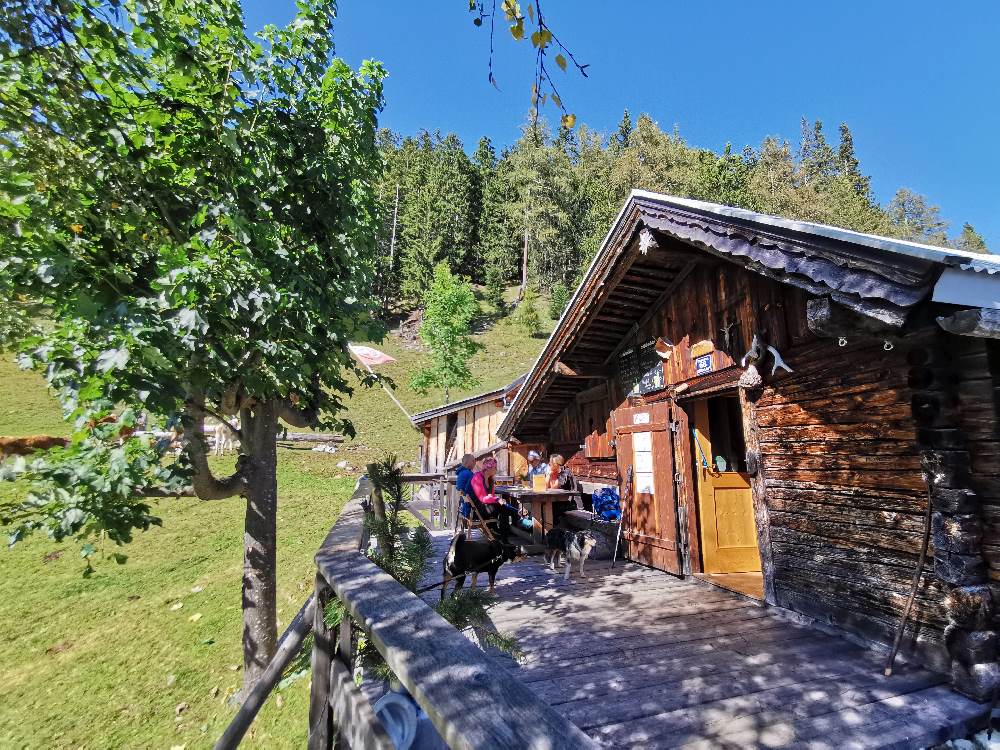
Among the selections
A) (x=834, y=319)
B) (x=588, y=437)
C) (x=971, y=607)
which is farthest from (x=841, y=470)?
(x=588, y=437)

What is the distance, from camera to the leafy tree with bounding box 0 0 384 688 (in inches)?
139

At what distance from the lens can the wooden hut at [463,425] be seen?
18625mm

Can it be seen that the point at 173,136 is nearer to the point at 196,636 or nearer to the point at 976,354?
the point at 976,354

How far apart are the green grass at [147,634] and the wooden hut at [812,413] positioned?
6211mm

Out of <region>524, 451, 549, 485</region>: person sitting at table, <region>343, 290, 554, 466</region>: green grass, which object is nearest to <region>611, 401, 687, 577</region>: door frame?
<region>524, 451, 549, 485</region>: person sitting at table

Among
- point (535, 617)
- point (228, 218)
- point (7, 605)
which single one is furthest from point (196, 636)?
point (228, 218)

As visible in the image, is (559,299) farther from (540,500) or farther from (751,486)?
(751,486)

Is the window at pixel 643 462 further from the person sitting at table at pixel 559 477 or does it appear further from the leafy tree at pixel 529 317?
the leafy tree at pixel 529 317

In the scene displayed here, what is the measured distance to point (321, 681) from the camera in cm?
302

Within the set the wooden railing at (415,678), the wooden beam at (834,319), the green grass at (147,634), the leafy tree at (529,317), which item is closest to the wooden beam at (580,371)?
the wooden beam at (834,319)

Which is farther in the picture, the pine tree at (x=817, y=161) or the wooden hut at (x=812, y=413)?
the pine tree at (x=817, y=161)

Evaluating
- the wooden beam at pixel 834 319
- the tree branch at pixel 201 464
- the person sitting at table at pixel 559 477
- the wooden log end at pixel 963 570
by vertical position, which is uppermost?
the wooden beam at pixel 834 319

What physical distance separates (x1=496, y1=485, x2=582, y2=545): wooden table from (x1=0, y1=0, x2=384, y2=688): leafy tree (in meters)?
4.44

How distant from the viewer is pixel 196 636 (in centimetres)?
851
